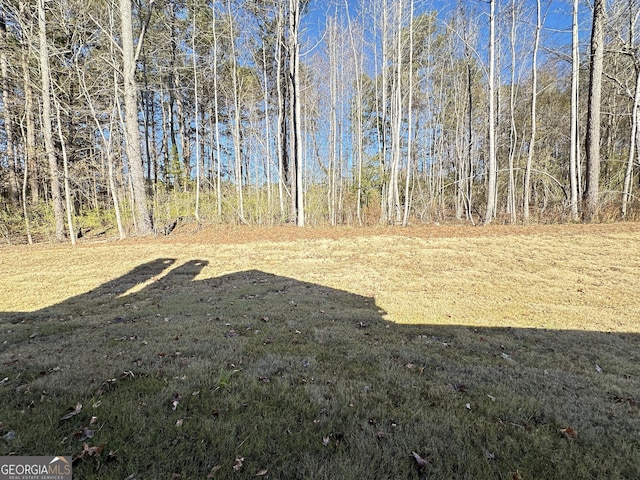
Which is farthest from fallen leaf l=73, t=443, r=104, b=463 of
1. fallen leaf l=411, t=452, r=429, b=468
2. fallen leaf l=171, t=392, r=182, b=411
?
fallen leaf l=411, t=452, r=429, b=468

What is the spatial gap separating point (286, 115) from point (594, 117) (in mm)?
15493

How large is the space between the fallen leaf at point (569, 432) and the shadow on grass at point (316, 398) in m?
0.01

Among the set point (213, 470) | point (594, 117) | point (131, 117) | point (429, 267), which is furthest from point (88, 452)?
point (594, 117)

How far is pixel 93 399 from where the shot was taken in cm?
230

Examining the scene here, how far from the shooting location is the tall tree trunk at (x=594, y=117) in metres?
10.5

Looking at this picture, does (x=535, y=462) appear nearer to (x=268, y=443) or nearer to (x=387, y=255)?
(x=268, y=443)

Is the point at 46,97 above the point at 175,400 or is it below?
above

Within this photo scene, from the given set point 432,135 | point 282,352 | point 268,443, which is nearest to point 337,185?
point 432,135

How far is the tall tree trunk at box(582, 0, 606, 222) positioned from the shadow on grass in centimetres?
911
